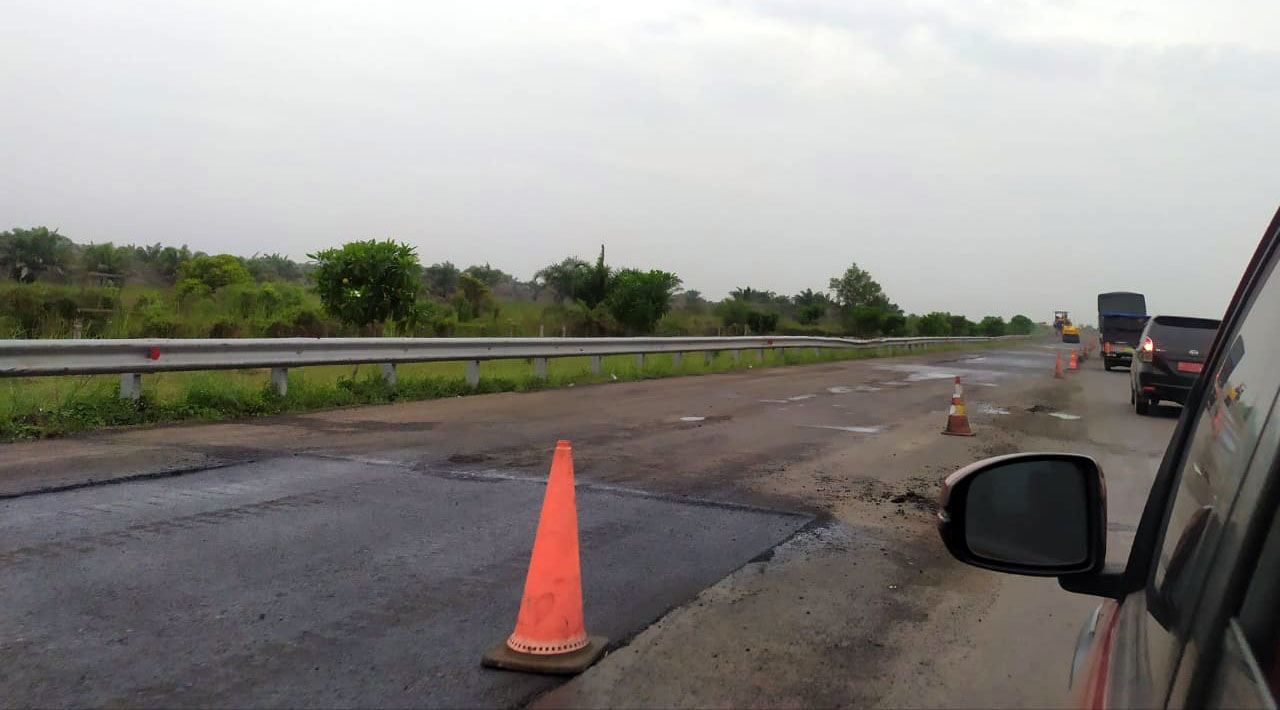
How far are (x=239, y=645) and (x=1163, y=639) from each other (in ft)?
11.2

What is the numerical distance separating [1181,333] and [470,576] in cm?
1391

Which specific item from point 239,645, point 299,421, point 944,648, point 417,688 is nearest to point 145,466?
point 299,421

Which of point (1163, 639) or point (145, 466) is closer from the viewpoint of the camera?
point (1163, 639)

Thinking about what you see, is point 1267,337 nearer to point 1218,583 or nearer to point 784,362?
point 1218,583

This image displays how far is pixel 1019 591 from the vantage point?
513 centimetres

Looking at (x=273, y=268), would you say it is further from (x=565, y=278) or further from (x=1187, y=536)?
(x=1187, y=536)

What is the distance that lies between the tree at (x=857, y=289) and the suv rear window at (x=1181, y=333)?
74200 mm

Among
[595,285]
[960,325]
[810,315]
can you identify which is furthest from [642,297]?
[960,325]

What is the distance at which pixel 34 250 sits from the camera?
30.2 meters

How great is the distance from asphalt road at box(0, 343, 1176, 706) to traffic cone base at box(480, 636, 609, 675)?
91mm

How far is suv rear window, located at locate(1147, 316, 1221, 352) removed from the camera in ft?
48.5

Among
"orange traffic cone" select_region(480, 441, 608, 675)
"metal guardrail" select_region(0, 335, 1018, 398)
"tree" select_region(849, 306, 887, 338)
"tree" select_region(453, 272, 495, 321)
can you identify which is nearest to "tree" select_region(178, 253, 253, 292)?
"tree" select_region(453, 272, 495, 321)

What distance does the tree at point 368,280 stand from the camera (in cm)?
2014

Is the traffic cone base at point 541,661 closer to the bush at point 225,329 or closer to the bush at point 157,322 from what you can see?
the bush at point 157,322
